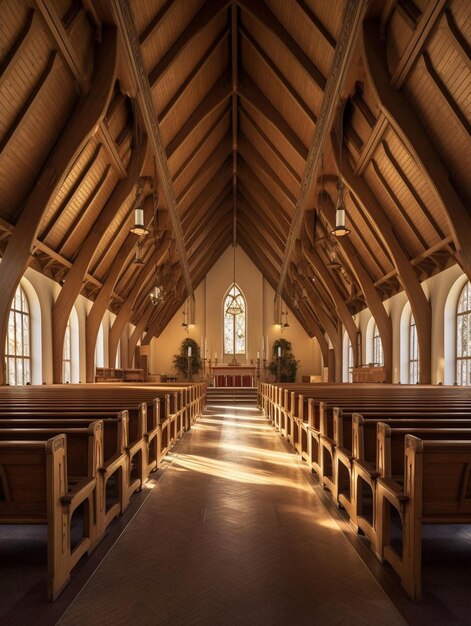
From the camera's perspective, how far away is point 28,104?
633 centimetres

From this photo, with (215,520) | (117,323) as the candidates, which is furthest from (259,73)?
(215,520)

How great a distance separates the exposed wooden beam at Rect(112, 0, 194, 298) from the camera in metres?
6.39

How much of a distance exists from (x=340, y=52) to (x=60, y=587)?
295 inches

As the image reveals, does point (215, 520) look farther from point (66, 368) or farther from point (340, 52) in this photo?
point (66, 368)

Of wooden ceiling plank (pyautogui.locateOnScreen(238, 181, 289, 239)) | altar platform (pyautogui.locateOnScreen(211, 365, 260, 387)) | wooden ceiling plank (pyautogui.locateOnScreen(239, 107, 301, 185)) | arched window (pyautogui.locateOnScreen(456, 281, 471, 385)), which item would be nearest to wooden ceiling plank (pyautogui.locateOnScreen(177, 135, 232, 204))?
wooden ceiling plank (pyautogui.locateOnScreen(239, 107, 301, 185))

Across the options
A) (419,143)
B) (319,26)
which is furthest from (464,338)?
(319,26)

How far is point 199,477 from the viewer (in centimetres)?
471

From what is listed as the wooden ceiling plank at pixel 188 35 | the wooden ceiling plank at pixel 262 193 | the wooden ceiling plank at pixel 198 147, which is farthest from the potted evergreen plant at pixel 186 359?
the wooden ceiling plank at pixel 188 35

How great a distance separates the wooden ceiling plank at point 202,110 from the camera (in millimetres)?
9938

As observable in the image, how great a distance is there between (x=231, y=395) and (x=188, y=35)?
1167 centimetres

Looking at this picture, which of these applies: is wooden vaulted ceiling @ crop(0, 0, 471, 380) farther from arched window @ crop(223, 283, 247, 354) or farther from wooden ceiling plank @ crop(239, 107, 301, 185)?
arched window @ crop(223, 283, 247, 354)

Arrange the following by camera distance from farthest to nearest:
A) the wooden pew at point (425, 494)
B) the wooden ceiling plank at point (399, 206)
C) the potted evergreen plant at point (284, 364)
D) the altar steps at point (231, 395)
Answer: the potted evergreen plant at point (284, 364), the altar steps at point (231, 395), the wooden ceiling plank at point (399, 206), the wooden pew at point (425, 494)

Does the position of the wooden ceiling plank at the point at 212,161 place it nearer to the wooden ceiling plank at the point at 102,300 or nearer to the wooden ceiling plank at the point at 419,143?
the wooden ceiling plank at the point at 102,300

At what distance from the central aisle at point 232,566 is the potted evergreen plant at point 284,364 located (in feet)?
55.4
